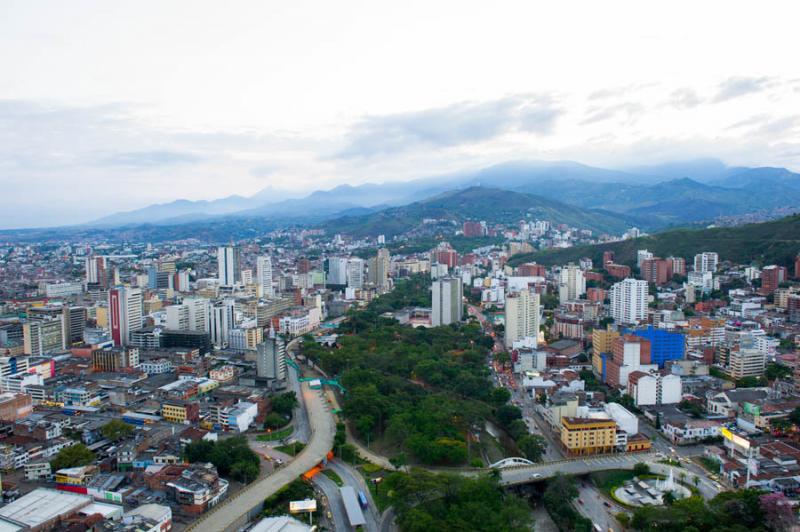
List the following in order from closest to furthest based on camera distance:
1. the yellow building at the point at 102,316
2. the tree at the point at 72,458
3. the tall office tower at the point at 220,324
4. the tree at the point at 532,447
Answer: the tree at the point at 72,458
the tree at the point at 532,447
the tall office tower at the point at 220,324
the yellow building at the point at 102,316

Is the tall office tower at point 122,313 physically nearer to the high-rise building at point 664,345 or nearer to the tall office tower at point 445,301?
the tall office tower at point 445,301

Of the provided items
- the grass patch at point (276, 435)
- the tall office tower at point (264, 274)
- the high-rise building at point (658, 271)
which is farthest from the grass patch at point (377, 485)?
the high-rise building at point (658, 271)

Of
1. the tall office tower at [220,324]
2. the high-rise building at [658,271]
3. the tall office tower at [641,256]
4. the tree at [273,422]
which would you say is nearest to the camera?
the tree at [273,422]

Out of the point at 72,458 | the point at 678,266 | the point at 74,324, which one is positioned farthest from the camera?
the point at 678,266

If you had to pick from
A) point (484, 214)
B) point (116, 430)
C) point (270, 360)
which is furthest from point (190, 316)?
point (484, 214)

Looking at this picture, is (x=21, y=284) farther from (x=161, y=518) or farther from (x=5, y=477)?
(x=161, y=518)

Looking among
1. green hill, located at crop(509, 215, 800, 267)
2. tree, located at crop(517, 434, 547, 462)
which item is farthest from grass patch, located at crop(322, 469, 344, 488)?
green hill, located at crop(509, 215, 800, 267)

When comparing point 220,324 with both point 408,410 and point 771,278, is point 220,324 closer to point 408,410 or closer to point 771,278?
point 408,410

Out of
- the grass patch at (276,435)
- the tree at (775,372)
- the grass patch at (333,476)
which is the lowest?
the grass patch at (333,476)
